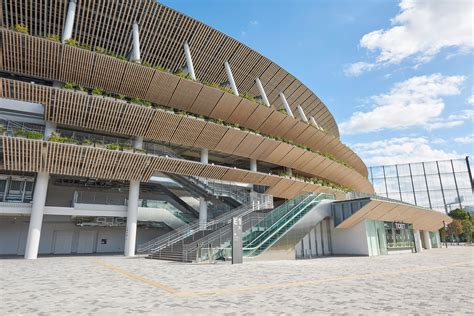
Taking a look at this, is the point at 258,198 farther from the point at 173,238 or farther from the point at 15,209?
the point at 15,209

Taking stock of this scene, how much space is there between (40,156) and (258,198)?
14813 millimetres

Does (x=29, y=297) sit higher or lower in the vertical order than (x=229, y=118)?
lower

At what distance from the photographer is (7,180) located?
2181 centimetres

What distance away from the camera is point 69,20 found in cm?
1966

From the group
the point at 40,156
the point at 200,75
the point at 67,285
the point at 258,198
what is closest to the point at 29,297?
the point at 67,285

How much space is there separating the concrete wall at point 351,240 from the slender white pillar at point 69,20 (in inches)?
882

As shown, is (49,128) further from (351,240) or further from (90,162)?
(351,240)

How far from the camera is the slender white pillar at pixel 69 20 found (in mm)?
19278

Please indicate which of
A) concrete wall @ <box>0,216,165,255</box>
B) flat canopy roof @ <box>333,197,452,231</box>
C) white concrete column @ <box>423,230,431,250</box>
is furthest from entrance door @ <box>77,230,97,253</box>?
white concrete column @ <box>423,230,431,250</box>

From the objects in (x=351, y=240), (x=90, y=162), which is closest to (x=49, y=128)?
(x=90, y=162)

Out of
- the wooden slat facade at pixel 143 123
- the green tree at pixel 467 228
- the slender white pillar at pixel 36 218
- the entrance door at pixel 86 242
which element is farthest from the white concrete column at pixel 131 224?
the green tree at pixel 467 228

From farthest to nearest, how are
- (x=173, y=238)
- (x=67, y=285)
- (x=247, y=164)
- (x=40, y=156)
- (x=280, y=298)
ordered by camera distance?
(x=247, y=164) < (x=173, y=238) < (x=40, y=156) < (x=67, y=285) < (x=280, y=298)

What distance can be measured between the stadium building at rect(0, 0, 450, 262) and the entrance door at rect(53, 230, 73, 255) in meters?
0.08

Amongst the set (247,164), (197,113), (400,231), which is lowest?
(400,231)
